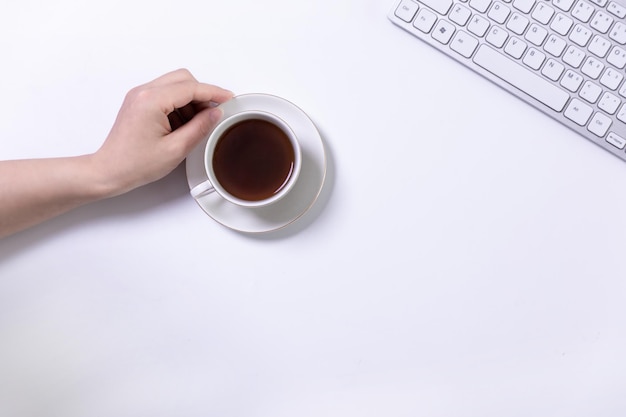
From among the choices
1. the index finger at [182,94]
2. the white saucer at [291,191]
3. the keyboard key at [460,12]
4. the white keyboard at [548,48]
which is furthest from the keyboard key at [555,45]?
the index finger at [182,94]

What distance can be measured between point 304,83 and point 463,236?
11.2 inches

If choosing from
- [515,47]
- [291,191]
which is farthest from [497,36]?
[291,191]

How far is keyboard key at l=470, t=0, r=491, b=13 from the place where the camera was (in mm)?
749

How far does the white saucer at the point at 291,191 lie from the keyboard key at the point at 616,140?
1.17ft

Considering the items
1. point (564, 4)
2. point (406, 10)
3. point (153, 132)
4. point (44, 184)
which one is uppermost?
point (564, 4)

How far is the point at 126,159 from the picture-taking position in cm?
72

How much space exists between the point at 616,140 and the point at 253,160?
0.45m

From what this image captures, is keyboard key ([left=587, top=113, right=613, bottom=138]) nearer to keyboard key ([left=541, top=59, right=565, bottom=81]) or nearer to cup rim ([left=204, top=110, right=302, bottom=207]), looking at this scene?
keyboard key ([left=541, top=59, right=565, bottom=81])

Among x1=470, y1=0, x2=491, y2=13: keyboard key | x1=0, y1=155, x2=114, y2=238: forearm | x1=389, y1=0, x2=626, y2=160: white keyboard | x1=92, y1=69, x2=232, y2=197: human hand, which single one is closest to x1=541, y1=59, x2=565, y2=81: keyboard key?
x1=389, y1=0, x2=626, y2=160: white keyboard

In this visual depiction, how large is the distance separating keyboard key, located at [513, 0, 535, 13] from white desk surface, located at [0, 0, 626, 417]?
10 cm

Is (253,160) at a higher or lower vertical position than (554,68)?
lower

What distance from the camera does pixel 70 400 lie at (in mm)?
797

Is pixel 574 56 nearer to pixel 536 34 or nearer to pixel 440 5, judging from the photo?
pixel 536 34

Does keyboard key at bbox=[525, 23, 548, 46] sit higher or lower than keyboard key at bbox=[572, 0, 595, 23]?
lower
